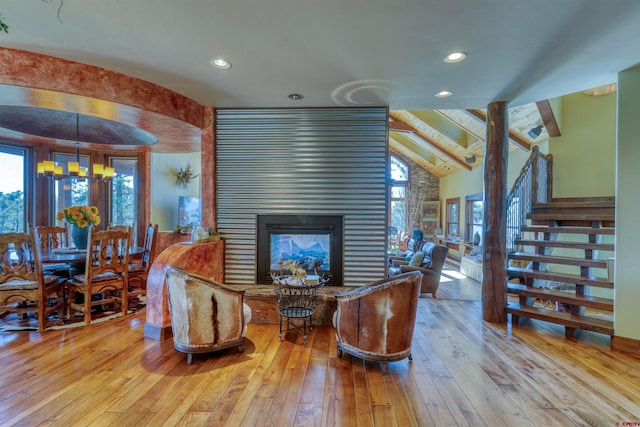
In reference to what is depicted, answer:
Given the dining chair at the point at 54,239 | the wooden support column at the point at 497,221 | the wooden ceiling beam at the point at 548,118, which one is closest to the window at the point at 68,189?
the dining chair at the point at 54,239

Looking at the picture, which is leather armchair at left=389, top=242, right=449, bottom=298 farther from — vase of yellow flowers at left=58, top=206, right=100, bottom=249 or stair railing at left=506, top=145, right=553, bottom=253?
→ vase of yellow flowers at left=58, top=206, right=100, bottom=249

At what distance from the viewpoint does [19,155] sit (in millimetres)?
5027

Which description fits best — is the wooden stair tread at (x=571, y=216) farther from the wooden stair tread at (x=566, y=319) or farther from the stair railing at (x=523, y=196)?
the wooden stair tread at (x=566, y=319)

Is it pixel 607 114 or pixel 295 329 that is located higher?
pixel 607 114

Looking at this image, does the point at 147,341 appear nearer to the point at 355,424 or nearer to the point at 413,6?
the point at 355,424

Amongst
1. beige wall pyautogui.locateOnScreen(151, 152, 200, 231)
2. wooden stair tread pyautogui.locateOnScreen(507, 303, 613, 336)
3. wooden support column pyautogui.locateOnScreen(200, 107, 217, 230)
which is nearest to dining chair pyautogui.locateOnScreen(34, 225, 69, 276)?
beige wall pyautogui.locateOnScreen(151, 152, 200, 231)

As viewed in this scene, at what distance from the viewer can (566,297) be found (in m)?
3.28

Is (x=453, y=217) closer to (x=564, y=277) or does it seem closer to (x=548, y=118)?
(x=548, y=118)

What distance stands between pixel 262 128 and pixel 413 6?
7.86 ft

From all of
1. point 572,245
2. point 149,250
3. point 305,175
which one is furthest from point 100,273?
point 572,245

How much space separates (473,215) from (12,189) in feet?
35.5

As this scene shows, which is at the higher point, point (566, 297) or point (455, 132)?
point (455, 132)

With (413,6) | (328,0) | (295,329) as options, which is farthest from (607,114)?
(295,329)

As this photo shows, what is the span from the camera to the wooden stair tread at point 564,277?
3140mm
